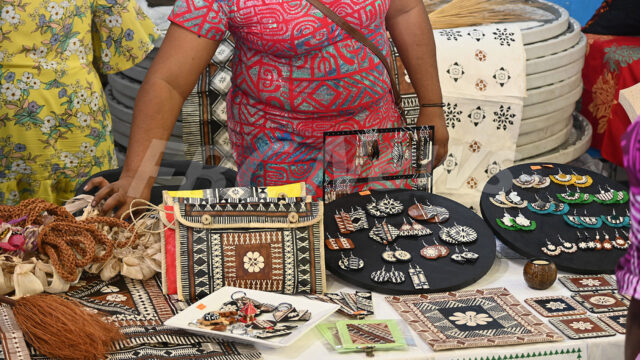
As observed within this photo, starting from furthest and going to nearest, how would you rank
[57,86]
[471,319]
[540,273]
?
1. [57,86]
2. [540,273]
3. [471,319]

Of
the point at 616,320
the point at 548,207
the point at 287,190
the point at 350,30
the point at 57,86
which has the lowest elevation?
the point at 616,320

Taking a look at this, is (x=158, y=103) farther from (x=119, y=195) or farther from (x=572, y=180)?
(x=572, y=180)

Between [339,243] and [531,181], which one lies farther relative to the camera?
[531,181]

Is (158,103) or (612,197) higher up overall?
(158,103)

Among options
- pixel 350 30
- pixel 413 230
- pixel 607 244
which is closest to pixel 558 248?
pixel 607 244

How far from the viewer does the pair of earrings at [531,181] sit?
202 centimetres

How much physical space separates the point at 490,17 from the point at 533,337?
2251 millimetres

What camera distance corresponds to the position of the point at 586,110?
3994 millimetres

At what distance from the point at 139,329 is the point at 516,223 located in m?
0.92

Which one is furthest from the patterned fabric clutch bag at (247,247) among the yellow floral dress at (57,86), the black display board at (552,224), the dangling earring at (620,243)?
the yellow floral dress at (57,86)

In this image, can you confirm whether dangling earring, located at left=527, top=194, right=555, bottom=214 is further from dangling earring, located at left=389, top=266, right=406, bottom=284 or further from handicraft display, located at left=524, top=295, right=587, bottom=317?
dangling earring, located at left=389, top=266, right=406, bottom=284

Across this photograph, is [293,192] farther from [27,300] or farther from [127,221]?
[27,300]

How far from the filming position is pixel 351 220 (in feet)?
6.11

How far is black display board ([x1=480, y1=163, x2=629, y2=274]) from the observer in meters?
1.79
